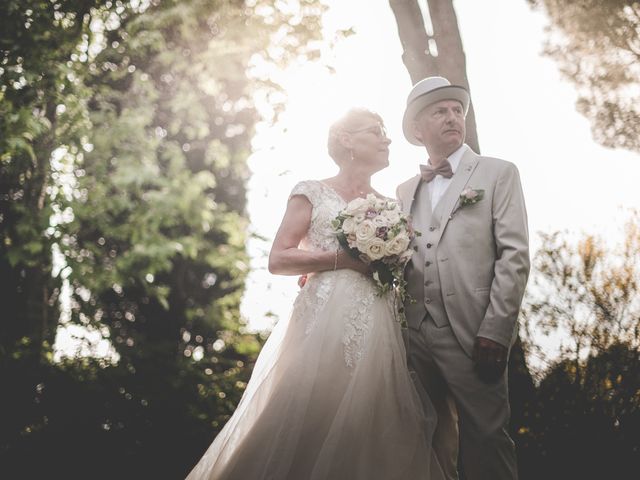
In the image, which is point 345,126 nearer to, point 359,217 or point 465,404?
point 359,217

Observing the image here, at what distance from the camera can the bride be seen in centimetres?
257

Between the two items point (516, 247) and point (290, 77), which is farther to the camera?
point (290, 77)

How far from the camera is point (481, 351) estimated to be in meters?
2.68

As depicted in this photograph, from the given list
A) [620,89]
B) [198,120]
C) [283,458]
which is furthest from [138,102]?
[283,458]

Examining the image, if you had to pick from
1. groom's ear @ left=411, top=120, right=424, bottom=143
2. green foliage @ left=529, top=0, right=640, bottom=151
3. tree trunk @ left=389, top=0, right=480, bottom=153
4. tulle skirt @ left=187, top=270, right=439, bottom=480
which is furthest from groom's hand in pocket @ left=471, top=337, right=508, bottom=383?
green foliage @ left=529, top=0, right=640, bottom=151

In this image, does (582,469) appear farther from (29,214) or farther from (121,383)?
(29,214)

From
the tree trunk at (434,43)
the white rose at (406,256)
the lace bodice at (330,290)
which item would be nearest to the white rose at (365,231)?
the white rose at (406,256)

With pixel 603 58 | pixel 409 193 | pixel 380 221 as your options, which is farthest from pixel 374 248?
pixel 603 58

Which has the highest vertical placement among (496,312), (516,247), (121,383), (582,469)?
(516,247)

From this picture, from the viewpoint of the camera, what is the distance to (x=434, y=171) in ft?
10.6

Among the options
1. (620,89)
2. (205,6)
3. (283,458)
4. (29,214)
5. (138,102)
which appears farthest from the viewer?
(138,102)

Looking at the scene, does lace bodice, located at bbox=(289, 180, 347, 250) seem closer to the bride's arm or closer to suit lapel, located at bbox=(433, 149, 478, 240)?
the bride's arm

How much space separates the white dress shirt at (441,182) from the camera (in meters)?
3.25

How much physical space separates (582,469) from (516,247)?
8.96ft
